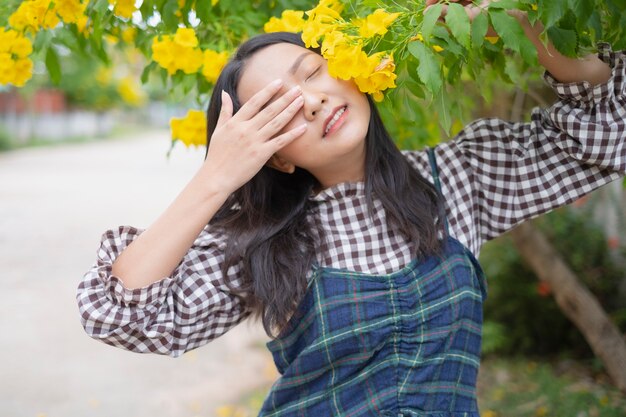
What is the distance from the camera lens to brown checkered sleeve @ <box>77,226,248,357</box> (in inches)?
56.7

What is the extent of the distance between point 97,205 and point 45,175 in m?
3.63

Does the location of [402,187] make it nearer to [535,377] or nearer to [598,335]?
[598,335]

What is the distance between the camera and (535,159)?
64.4 inches

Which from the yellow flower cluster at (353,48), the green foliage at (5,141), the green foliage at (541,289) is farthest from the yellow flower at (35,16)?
the green foliage at (5,141)

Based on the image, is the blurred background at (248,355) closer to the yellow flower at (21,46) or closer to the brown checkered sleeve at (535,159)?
the yellow flower at (21,46)

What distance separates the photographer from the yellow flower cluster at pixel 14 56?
77.6 inches

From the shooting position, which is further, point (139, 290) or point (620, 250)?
point (620, 250)

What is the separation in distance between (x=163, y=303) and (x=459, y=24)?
816 millimetres

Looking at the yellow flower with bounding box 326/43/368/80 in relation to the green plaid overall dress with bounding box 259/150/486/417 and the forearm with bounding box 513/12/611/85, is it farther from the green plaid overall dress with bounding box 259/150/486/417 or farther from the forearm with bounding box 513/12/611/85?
the green plaid overall dress with bounding box 259/150/486/417

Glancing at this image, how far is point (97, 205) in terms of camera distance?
10.3m

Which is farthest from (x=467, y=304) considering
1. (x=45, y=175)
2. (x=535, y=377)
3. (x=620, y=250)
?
(x=45, y=175)

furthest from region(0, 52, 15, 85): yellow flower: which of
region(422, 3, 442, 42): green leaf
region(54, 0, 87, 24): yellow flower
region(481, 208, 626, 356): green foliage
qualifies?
region(481, 208, 626, 356): green foliage

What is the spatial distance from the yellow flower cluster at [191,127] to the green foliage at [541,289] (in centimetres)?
271

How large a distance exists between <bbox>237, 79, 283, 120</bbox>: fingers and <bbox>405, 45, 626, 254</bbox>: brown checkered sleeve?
49 centimetres
